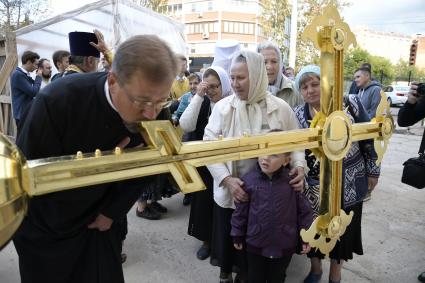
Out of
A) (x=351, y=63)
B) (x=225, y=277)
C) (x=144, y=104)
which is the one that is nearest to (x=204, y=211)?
(x=225, y=277)

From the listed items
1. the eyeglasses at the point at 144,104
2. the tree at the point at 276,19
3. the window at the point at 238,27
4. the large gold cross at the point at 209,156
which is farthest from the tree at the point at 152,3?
the window at the point at 238,27

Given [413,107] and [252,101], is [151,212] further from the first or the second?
[413,107]

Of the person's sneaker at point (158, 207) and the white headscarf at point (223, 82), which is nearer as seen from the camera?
the white headscarf at point (223, 82)

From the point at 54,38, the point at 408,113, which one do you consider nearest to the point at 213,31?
the point at 54,38

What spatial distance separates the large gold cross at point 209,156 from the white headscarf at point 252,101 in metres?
0.88

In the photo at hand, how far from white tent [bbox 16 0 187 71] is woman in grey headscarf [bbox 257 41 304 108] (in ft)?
14.7

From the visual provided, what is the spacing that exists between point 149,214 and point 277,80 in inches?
84.6

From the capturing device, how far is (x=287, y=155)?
2102 mm

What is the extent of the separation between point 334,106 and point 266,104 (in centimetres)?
108

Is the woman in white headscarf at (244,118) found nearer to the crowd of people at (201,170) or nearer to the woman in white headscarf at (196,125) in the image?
the crowd of people at (201,170)

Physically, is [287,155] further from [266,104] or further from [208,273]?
[208,273]

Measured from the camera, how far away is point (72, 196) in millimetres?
1158

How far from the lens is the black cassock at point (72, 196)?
127 cm

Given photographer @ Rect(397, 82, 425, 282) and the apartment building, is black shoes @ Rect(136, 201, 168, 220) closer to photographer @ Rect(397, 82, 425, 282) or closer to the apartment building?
photographer @ Rect(397, 82, 425, 282)
